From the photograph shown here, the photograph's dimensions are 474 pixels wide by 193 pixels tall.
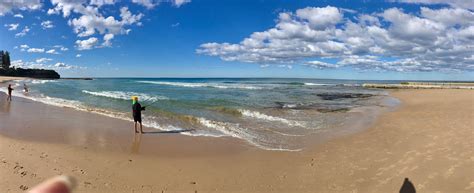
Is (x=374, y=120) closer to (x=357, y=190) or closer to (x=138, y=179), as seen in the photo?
(x=357, y=190)

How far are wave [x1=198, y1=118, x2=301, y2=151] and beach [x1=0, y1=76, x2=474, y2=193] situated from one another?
1.53ft

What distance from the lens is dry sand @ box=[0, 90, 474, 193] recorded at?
315 inches

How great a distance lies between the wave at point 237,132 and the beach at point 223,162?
465mm

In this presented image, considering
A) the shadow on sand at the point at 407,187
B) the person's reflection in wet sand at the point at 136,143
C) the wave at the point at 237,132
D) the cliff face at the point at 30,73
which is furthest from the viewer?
the cliff face at the point at 30,73

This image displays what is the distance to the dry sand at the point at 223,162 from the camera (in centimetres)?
800

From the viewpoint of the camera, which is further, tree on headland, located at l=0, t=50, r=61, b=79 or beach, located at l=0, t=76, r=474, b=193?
tree on headland, located at l=0, t=50, r=61, b=79

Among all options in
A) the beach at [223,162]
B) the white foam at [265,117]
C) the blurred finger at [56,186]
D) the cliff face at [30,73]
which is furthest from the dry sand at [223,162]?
the cliff face at [30,73]

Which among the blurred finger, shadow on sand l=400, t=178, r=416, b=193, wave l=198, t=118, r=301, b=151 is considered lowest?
shadow on sand l=400, t=178, r=416, b=193

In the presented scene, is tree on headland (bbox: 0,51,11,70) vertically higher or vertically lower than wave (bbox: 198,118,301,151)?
higher

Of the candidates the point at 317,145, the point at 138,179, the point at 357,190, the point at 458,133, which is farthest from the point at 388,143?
the point at 138,179

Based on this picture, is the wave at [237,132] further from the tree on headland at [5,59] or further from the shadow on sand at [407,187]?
the tree on headland at [5,59]

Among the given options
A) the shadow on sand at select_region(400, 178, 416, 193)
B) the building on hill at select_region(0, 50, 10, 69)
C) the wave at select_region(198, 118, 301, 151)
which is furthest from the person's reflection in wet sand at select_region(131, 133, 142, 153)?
the building on hill at select_region(0, 50, 10, 69)

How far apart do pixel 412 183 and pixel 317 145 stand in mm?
4530

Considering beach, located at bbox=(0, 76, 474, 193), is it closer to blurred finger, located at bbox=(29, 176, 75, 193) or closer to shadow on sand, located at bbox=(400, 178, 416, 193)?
shadow on sand, located at bbox=(400, 178, 416, 193)
